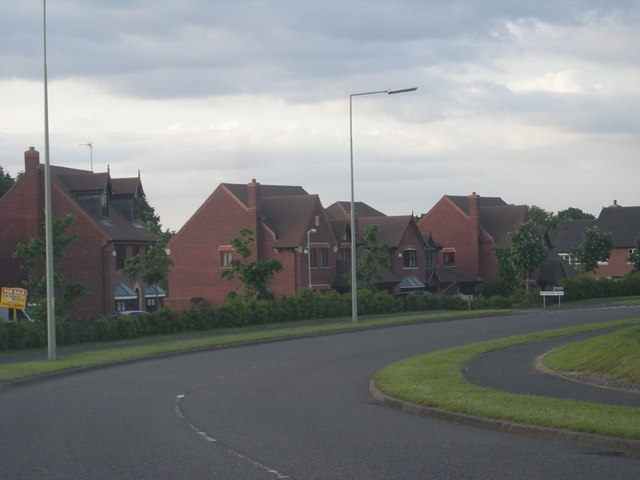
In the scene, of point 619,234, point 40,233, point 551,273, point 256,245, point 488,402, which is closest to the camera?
point 488,402

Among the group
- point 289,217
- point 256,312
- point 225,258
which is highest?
point 289,217

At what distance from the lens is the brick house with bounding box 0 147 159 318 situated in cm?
4925

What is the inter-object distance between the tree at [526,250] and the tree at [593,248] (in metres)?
14.9

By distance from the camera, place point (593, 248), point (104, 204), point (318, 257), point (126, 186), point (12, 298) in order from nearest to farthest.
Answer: point (12, 298) < point (104, 204) < point (126, 186) < point (318, 257) < point (593, 248)

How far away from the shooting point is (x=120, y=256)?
51.6 meters

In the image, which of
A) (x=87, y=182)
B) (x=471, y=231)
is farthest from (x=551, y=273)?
(x=87, y=182)

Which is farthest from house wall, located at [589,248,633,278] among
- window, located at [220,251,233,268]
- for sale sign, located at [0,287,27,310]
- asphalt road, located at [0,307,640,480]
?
asphalt road, located at [0,307,640,480]

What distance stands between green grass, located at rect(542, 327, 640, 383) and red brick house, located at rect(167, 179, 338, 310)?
1629 inches

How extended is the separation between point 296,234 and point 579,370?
44867mm

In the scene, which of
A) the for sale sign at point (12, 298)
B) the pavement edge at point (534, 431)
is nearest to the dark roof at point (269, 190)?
the for sale sign at point (12, 298)

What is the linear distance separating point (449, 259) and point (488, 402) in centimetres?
7159

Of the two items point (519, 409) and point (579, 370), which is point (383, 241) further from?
point (519, 409)

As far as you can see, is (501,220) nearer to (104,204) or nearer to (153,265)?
(104,204)

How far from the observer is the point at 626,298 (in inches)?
2579
